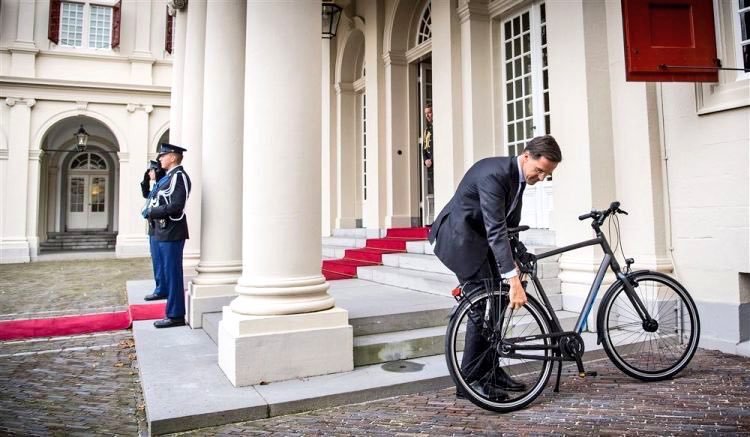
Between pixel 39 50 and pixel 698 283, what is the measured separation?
867 inches

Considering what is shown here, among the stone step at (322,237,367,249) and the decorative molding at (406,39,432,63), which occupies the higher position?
the decorative molding at (406,39,432,63)

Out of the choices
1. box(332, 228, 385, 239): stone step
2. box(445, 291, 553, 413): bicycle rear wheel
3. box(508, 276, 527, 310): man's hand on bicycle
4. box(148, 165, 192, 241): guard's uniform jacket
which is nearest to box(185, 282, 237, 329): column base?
box(148, 165, 192, 241): guard's uniform jacket

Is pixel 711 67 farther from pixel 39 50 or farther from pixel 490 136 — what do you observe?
pixel 39 50

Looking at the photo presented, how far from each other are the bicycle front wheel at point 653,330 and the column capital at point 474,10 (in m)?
4.77

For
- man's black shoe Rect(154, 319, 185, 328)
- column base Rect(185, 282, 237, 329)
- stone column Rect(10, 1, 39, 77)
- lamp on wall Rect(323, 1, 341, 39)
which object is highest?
stone column Rect(10, 1, 39, 77)

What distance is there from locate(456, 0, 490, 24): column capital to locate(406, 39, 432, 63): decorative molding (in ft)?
4.78

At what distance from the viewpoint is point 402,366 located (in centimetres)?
399

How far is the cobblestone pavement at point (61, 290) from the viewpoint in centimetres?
732

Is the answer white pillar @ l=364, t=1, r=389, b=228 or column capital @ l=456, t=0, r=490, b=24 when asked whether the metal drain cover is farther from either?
white pillar @ l=364, t=1, r=389, b=228

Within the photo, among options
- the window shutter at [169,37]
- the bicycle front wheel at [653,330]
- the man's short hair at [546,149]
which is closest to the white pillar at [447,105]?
the bicycle front wheel at [653,330]

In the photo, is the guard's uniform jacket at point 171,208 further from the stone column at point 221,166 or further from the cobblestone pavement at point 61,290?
the cobblestone pavement at point 61,290

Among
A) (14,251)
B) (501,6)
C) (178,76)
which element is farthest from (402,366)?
(14,251)

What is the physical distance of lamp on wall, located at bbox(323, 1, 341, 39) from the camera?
36.2 ft

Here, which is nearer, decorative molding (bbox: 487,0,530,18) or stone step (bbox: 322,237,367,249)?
decorative molding (bbox: 487,0,530,18)
